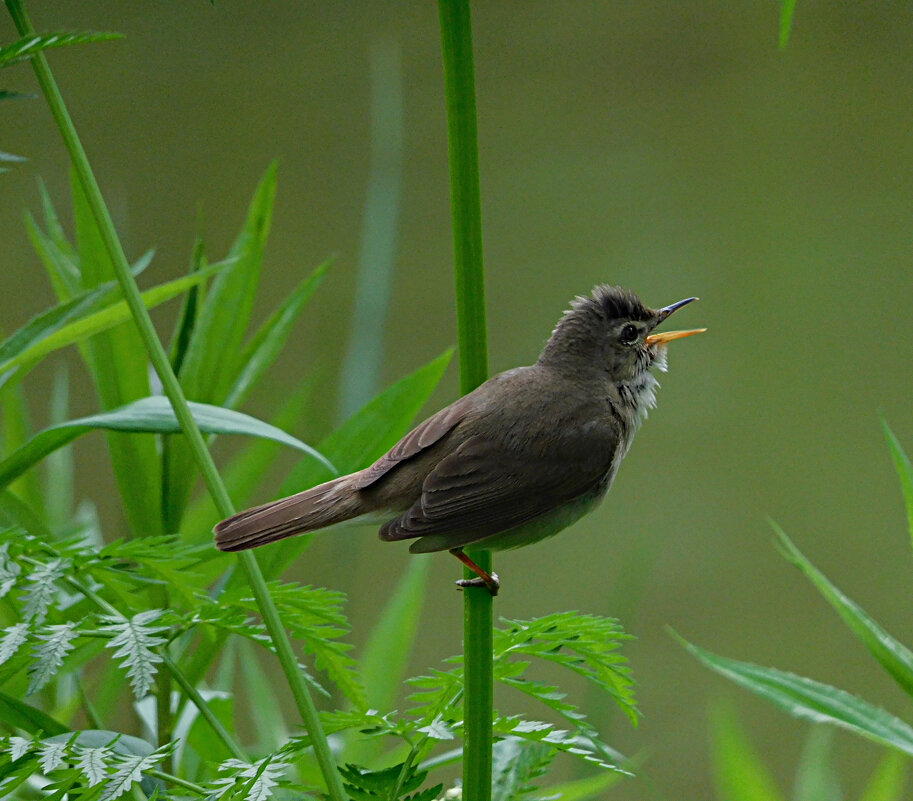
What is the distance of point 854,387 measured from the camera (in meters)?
3.00

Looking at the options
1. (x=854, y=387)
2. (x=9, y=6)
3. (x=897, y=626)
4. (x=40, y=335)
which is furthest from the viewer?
(x=854, y=387)

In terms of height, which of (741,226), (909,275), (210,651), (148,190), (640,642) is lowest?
(210,651)

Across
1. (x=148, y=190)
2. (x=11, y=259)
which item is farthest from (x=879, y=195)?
(x=11, y=259)

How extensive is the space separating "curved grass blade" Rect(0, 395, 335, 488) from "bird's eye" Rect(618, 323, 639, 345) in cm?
38

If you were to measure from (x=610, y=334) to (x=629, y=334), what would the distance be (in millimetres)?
18

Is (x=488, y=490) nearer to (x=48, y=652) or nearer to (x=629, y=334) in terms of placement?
(x=629, y=334)

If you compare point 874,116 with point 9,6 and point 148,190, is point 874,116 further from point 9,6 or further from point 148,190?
point 9,6

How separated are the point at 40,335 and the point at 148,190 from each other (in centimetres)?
261

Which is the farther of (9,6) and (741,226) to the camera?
(741,226)

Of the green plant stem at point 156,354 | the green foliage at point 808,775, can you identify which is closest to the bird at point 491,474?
the green plant stem at point 156,354

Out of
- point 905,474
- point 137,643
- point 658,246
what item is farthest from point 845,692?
point 658,246

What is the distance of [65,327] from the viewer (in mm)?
721

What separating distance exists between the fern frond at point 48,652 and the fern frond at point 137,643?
19 millimetres

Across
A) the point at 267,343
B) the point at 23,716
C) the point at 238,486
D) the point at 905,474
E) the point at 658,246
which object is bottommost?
the point at 23,716
